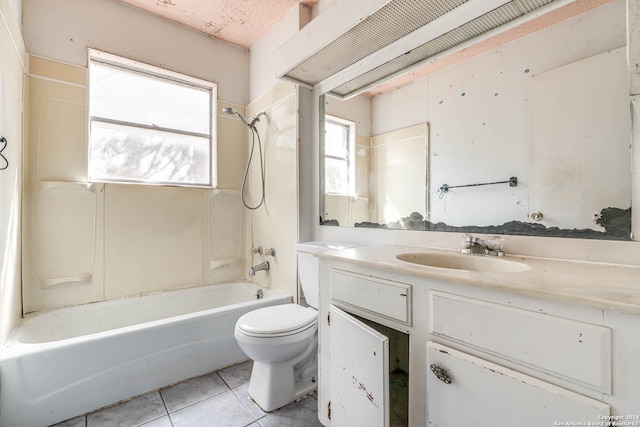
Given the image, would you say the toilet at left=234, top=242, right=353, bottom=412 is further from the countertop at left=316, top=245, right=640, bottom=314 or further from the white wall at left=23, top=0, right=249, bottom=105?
the white wall at left=23, top=0, right=249, bottom=105

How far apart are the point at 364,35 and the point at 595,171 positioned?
1148mm

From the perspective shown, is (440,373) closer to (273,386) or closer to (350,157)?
(273,386)

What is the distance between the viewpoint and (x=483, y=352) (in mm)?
739

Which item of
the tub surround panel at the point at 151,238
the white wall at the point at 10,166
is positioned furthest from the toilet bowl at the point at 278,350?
the white wall at the point at 10,166

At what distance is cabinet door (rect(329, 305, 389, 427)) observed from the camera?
93 centimetres

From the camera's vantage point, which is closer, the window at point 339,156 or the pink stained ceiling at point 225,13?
the window at point 339,156

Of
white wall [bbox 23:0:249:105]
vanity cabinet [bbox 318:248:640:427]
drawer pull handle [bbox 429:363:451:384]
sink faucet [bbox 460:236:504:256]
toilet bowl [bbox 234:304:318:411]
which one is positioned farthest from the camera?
white wall [bbox 23:0:249:105]

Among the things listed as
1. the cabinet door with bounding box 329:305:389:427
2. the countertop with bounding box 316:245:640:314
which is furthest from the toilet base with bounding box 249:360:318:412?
the countertop with bounding box 316:245:640:314

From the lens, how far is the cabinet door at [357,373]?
3.06 feet

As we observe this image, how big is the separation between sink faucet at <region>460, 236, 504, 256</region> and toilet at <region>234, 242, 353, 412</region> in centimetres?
71

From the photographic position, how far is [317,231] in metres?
2.05

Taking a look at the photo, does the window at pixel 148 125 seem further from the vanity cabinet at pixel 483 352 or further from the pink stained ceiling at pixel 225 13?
the vanity cabinet at pixel 483 352

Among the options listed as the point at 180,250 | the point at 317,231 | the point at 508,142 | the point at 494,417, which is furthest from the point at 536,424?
the point at 180,250

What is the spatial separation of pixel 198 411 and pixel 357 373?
3.18ft
